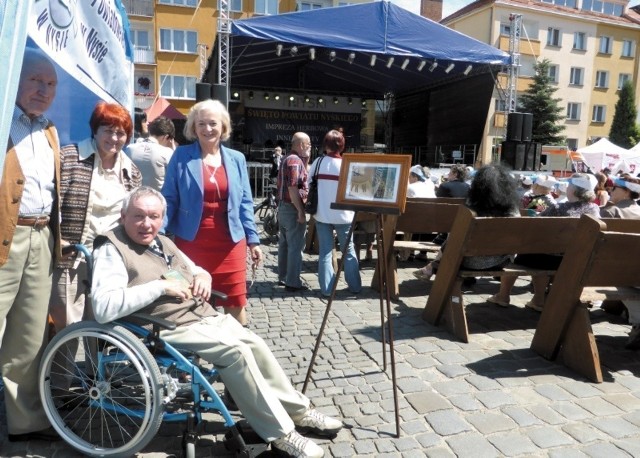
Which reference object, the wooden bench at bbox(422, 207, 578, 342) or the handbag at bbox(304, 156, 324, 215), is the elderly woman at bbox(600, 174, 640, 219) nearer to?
the wooden bench at bbox(422, 207, 578, 342)

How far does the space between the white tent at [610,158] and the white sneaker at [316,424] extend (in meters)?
18.8

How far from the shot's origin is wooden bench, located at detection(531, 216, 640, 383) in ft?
11.1

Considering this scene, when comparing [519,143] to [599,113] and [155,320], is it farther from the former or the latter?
[599,113]

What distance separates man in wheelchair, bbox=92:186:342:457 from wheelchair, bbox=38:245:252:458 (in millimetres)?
86

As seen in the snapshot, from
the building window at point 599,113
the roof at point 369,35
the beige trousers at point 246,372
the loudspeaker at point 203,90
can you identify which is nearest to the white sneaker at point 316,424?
the beige trousers at point 246,372

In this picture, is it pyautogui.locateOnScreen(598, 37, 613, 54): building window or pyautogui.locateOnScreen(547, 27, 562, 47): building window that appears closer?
Result: pyautogui.locateOnScreen(547, 27, 562, 47): building window

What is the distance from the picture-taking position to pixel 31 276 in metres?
2.49

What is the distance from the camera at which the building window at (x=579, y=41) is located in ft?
123

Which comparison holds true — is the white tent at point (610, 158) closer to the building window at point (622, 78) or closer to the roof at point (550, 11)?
the roof at point (550, 11)

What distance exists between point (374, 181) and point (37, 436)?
2.27 m

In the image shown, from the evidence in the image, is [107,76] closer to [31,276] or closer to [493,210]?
[31,276]

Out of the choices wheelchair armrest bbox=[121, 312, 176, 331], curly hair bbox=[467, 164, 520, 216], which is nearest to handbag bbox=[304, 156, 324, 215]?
curly hair bbox=[467, 164, 520, 216]

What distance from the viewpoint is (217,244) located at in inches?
127

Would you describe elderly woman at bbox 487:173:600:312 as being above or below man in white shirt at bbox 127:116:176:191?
below
